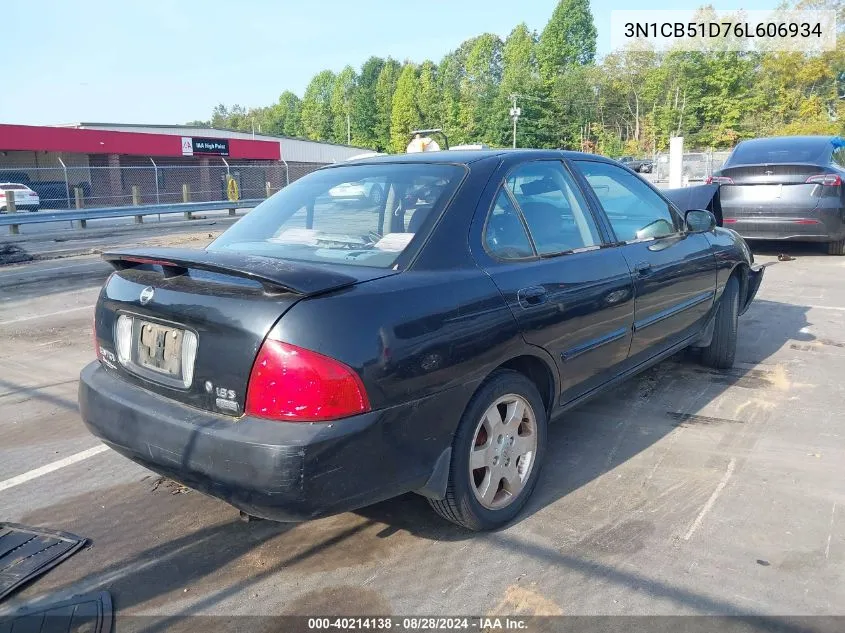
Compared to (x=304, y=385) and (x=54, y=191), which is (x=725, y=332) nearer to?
(x=304, y=385)

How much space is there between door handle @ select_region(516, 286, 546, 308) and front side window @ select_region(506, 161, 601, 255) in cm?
26

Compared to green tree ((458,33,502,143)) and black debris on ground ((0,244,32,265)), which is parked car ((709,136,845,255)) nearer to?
black debris on ground ((0,244,32,265))

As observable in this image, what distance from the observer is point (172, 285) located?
2.69m

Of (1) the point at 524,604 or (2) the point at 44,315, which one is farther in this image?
(2) the point at 44,315

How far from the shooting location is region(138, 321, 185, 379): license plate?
8.62ft

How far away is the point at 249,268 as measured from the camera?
2482 mm

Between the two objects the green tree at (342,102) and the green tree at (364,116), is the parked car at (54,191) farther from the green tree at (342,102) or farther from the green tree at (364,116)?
the green tree at (342,102)

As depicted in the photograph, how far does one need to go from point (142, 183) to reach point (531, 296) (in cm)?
2862

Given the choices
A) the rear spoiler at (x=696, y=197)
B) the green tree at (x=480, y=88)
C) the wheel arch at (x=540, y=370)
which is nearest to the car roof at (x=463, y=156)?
the wheel arch at (x=540, y=370)

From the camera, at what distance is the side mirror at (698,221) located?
4.68m

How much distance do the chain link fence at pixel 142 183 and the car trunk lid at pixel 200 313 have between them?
21.4 metres

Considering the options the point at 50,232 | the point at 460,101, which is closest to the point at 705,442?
the point at 50,232

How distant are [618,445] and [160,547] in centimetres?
247

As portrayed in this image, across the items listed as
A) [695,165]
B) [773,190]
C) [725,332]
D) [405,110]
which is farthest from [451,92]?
[725,332]
